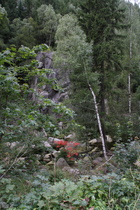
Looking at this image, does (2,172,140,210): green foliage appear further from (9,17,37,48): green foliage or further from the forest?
(9,17,37,48): green foliage

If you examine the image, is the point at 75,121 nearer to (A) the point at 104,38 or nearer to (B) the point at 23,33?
(A) the point at 104,38

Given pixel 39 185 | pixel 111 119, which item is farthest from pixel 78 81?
pixel 39 185

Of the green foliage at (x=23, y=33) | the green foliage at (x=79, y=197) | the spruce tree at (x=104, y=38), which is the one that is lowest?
the green foliage at (x=79, y=197)

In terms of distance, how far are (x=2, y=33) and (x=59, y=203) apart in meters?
23.6

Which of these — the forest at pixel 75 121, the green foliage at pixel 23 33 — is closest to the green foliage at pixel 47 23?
the green foliage at pixel 23 33

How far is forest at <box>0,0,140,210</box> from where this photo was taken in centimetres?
191

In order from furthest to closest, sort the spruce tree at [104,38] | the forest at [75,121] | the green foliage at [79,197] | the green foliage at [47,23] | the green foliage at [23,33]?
the green foliage at [47,23], the green foliage at [23,33], the spruce tree at [104,38], the forest at [75,121], the green foliage at [79,197]

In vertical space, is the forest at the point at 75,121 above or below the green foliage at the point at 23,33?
below

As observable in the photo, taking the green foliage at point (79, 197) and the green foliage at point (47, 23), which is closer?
the green foliage at point (79, 197)

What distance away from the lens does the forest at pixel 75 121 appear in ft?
6.27

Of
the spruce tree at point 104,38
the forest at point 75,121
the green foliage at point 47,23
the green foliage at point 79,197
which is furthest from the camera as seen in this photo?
the green foliage at point 47,23

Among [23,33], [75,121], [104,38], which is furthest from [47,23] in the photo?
[75,121]

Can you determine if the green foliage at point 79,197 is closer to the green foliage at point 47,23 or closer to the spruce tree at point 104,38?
the spruce tree at point 104,38

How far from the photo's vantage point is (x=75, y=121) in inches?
125
